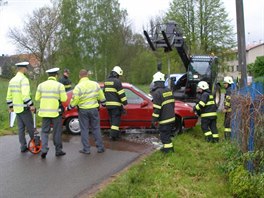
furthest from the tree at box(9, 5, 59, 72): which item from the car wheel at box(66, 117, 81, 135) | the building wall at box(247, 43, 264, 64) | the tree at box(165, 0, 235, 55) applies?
the building wall at box(247, 43, 264, 64)

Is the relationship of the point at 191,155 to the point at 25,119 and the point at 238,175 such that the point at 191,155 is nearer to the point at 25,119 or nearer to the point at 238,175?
the point at 238,175

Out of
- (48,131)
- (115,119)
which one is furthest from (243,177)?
(115,119)

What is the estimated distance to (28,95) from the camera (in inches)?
312

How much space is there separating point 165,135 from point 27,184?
3181 millimetres

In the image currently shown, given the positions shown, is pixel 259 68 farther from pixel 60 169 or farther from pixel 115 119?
pixel 60 169

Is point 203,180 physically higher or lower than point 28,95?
lower

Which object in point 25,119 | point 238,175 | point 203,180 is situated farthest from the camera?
point 25,119

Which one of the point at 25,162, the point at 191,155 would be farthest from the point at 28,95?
the point at 191,155

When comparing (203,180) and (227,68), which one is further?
(227,68)

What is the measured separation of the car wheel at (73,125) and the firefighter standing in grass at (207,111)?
3.19 metres

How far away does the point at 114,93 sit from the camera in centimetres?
952

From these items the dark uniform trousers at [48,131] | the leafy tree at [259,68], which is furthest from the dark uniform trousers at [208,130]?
the leafy tree at [259,68]

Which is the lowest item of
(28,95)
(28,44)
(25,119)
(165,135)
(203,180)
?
(203,180)

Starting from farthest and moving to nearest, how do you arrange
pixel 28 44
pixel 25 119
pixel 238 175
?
pixel 28 44, pixel 25 119, pixel 238 175
